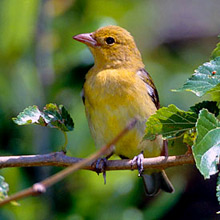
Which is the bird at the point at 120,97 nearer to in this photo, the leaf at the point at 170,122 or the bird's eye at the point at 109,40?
the bird's eye at the point at 109,40

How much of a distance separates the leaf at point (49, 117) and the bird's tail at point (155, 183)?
1.48 metres

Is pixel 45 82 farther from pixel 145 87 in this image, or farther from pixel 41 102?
pixel 145 87

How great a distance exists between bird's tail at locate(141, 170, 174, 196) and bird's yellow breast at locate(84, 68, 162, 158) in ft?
1.19

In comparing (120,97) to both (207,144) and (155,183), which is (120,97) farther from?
(207,144)

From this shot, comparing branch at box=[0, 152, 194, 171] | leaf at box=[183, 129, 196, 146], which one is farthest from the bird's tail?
leaf at box=[183, 129, 196, 146]

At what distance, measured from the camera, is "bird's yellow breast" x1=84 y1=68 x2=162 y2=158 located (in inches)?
163

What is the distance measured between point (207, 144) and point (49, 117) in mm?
1179

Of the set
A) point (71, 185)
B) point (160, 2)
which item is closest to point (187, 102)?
point (71, 185)

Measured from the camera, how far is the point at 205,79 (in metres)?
2.74

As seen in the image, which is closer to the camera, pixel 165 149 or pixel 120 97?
pixel 120 97

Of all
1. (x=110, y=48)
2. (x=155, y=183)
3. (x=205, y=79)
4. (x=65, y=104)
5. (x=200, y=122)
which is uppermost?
(x=110, y=48)

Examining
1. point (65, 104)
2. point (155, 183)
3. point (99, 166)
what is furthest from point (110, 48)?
point (99, 166)

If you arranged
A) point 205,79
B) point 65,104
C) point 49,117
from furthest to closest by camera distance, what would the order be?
point 65,104, point 49,117, point 205,79

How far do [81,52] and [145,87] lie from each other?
824mm
